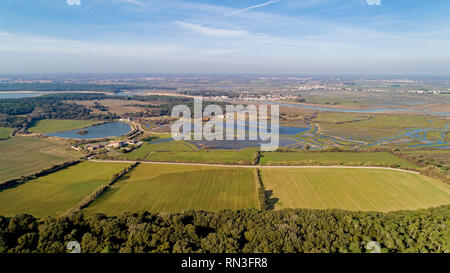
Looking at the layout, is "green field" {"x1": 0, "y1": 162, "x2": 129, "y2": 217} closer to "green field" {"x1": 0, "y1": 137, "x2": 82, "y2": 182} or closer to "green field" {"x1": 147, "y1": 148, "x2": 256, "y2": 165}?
"green field" {"x1": 0, "y1": 137, "x2": 82, "y2": 182}

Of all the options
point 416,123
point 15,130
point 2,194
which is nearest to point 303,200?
point 2,194

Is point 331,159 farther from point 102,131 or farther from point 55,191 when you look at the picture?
point 102,131

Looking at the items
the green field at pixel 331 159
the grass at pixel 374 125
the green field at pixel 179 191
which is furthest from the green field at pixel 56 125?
the grass at pixel 374 125

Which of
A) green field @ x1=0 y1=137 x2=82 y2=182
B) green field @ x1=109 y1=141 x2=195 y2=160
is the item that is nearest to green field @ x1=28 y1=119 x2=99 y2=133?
green field @ x1=0 y1=137 x2=82 y2=182

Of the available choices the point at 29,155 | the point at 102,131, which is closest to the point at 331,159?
the point at 29,155

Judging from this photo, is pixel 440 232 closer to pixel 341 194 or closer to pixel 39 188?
pixel 341 194

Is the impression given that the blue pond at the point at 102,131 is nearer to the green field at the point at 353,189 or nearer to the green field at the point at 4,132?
the green field at the point at 4,132
